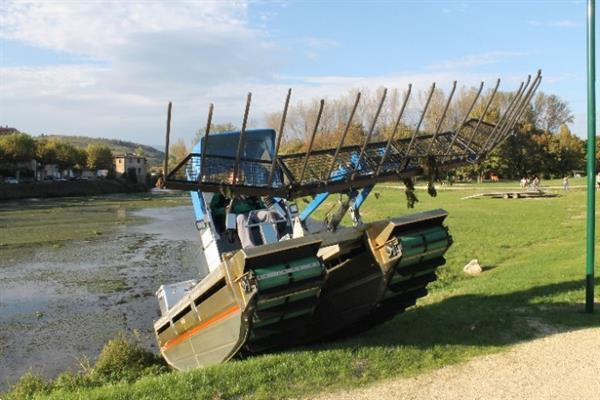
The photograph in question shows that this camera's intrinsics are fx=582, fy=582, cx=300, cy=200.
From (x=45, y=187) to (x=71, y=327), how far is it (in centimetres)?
8357

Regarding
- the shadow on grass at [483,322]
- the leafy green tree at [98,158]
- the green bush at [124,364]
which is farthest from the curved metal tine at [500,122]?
the leafy green tree at [98,158]

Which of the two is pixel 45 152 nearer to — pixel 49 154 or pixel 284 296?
pixel 49 154

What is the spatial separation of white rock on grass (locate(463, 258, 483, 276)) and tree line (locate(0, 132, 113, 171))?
91.1 metres

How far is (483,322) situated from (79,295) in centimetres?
1369

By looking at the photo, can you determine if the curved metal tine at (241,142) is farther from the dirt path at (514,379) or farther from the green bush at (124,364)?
the green bush at (124,364)

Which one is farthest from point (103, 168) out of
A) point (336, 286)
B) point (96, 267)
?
point (336, 286)

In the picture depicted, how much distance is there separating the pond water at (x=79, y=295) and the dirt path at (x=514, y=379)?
680 cm

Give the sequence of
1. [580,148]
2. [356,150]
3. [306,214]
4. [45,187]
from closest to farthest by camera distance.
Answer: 1. [356,150]
2. [306,214]
3. [580,148]
4. [45,187]

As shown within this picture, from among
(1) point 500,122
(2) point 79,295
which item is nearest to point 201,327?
(1) point 500,122

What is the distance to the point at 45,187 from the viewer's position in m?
91.0

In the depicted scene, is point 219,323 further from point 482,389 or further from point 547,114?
point 547,114

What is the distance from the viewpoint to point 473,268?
56.5ft

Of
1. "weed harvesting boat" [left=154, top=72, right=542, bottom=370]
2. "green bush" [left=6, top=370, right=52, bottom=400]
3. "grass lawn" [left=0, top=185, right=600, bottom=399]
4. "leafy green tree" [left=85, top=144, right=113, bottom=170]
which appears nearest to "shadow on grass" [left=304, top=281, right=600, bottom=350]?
"grass lawn" [left=0, top=185, right=600, bottom=399]

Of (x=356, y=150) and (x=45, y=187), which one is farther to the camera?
A: (x=45, y=187)
